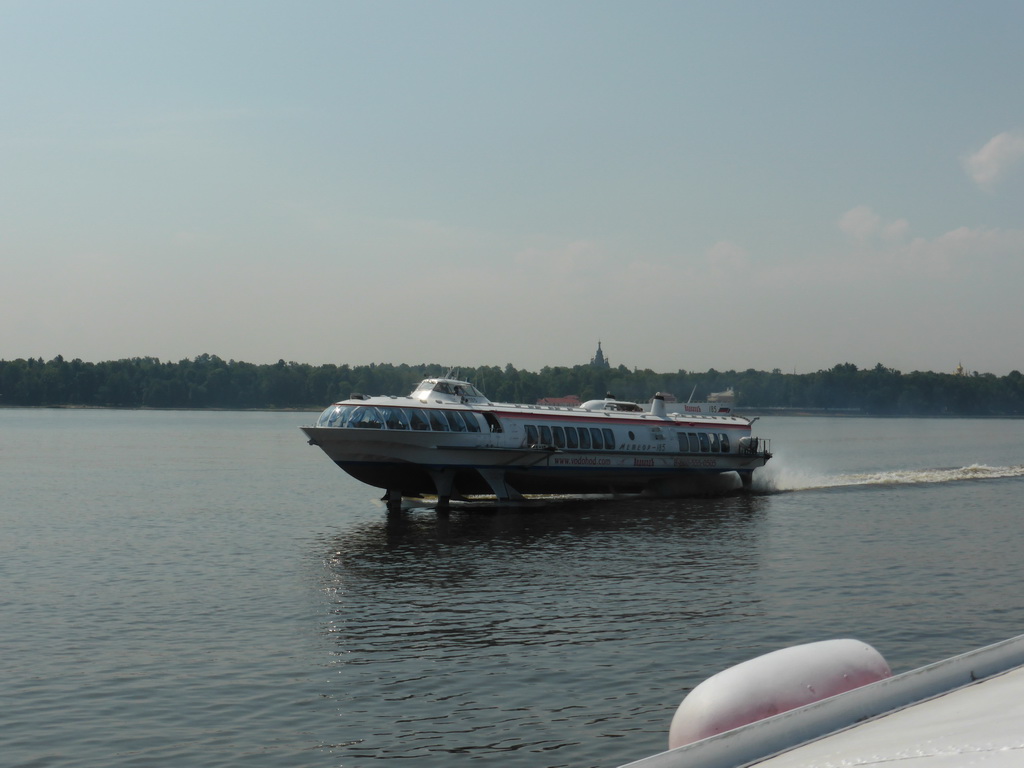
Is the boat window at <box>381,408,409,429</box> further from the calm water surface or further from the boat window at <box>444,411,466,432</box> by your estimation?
the calm water surface

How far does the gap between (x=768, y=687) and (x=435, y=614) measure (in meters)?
14.6

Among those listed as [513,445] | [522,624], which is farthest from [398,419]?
[522,624]

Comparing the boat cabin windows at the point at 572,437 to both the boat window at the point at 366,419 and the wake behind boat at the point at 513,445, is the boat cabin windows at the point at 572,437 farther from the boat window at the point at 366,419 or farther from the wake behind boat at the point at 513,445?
the boat window at the point at 366,419

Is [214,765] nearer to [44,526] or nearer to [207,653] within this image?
[207,653]

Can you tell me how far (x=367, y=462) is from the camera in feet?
136

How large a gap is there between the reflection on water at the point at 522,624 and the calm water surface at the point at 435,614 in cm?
8

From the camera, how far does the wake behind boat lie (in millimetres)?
41062

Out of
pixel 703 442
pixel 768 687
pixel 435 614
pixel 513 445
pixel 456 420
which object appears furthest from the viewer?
pixel 703 442

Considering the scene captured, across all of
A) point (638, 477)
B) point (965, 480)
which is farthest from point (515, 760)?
point (965, 480)

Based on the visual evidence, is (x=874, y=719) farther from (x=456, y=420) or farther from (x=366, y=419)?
(x=456, y=420)

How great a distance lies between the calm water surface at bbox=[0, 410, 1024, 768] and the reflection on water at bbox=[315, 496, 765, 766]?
0.08 metres

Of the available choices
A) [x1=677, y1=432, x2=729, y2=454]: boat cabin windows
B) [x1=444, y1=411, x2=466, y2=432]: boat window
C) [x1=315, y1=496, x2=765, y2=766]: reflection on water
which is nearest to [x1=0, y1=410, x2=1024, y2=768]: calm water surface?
[x1=315, y1=496, x2=765, y2=766]: reflection on water

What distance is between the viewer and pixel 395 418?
40.9m

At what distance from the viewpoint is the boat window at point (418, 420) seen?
41188 mm
